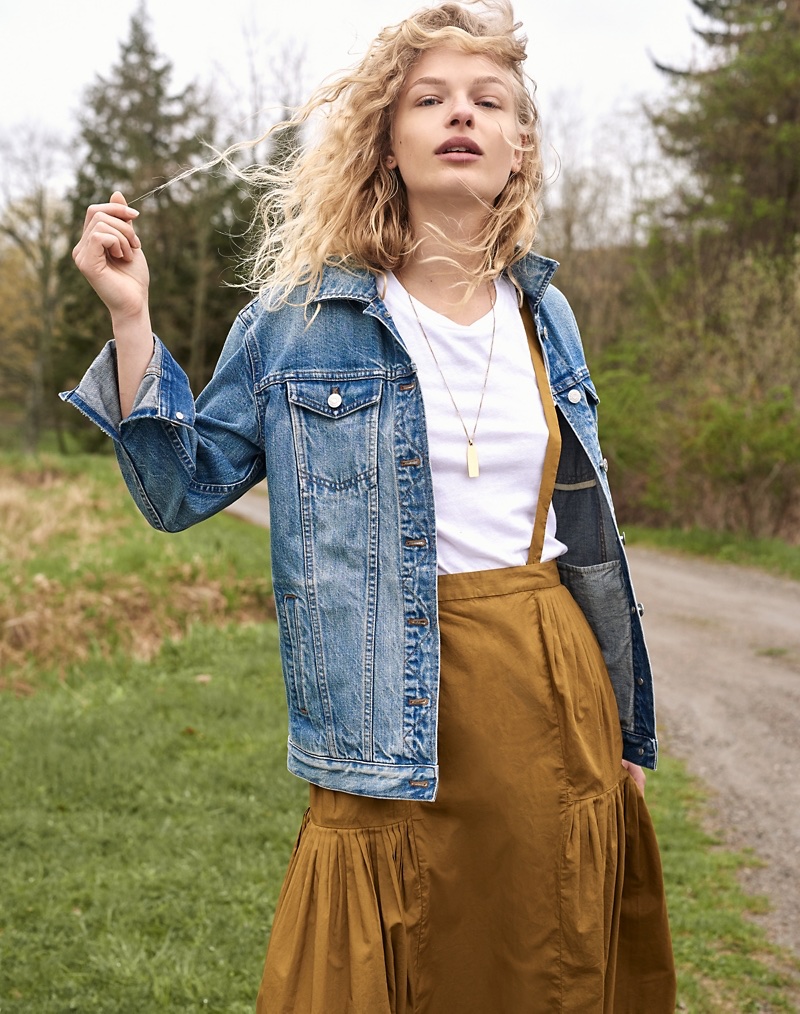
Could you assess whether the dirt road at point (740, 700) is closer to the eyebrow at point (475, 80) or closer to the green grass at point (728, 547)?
→ the green grass at point (728, 547)

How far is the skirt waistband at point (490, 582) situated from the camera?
185 centimetres

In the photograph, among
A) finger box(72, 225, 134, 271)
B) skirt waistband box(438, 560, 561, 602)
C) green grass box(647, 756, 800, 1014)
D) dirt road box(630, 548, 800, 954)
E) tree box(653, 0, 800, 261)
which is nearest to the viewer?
finger box(72, 225, 134, 271)

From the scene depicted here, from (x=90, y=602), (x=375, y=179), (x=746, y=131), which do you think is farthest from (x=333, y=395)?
(x=746, y=131)

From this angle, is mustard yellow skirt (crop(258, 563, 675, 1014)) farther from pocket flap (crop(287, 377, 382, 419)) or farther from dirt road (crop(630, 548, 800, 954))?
dirt road (crop(630, 548, 800, 954))

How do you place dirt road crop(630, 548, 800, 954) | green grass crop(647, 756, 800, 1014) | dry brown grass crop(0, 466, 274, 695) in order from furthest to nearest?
dry brown grass crop(0, 466, 274, 695) < dirt road crop(630, 548, 800, 954) < green grass crop(647, 756, 800, 1014)

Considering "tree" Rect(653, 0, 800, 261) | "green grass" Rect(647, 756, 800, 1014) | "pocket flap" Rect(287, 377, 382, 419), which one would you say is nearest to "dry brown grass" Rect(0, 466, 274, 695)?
"green grass" Rect(647, 756, 800, 1014)

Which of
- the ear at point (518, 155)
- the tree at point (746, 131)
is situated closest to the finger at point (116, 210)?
the ear at point (518, 155)

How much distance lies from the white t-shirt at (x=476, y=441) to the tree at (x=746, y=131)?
15810 mm

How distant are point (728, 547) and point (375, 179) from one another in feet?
32.8

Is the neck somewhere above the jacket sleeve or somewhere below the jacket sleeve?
above

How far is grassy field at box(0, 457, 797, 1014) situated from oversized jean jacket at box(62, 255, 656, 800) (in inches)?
62.4

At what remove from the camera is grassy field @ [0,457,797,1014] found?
307 cm

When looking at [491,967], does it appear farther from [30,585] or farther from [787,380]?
[787,380]

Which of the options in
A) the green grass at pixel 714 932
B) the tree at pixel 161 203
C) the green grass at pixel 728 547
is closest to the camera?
the green grass at pixel 714 932
